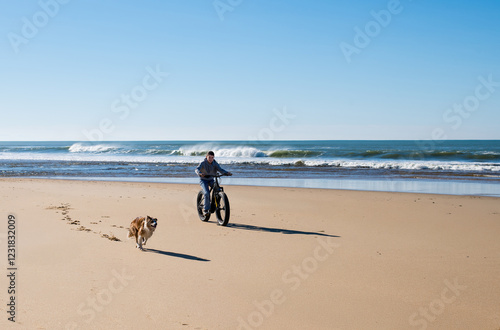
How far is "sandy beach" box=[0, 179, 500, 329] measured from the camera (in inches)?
163

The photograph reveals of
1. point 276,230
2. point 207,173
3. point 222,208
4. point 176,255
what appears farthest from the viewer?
point 207,173

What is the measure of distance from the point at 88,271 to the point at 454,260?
5024 millimetres

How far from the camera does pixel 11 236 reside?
711 centimetres

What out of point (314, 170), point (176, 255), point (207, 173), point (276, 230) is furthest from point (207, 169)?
point (314, 170)

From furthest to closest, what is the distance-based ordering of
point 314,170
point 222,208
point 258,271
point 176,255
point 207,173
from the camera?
point 314,170
point 207,173
point 222,208
point 176,255
point 258,271

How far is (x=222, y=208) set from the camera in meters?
9.02

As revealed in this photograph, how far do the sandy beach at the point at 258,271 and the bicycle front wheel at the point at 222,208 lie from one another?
9.5 inches

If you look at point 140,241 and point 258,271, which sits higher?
point 140,241

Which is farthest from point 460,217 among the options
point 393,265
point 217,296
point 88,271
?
point 88,271

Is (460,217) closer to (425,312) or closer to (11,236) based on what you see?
(425,312)

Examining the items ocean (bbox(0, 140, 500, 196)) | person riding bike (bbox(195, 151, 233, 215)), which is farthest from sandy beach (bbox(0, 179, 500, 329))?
ocean (bbox(0, 140, 500, 196))

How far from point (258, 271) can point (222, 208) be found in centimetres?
354

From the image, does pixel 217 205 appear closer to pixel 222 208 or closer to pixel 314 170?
pixel 222 208

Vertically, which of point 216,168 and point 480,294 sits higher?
point 216,168
